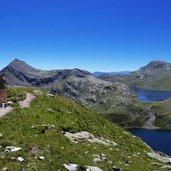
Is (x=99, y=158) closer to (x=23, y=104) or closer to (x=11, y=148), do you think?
(x=11, y=148)

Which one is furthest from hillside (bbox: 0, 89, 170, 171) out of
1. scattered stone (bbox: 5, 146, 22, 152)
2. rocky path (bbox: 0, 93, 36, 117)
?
rocky path (bbox: 0, 93, 36, 117)

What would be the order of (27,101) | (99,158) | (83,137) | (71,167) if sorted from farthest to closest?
(27,101) → (83,137) → (99,158) → (71,167)

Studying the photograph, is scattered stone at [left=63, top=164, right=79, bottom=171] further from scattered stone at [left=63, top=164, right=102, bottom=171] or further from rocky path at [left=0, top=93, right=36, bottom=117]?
rocky path at [left=0, top=93, right=36, bottom=117]

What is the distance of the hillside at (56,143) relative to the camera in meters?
24.9

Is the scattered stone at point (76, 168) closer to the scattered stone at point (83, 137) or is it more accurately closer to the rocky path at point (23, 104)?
the scattered stone at point (83, 137)

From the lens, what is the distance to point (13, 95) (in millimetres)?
49844

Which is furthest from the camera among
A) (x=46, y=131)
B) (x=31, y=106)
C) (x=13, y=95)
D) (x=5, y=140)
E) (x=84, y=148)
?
(x=13, y=95)

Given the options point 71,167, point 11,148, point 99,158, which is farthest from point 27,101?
point 71,167

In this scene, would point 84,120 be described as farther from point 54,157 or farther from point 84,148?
point 54,157

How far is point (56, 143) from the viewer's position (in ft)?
98.0

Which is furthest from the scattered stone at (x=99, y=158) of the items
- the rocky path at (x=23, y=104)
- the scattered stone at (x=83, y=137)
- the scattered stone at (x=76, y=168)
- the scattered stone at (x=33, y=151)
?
the rocky path at (x=23, y=104)

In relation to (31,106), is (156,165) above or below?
below

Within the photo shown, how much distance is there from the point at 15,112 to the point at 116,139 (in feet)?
47.2

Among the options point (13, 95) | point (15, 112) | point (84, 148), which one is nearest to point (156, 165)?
point (84, 148)
